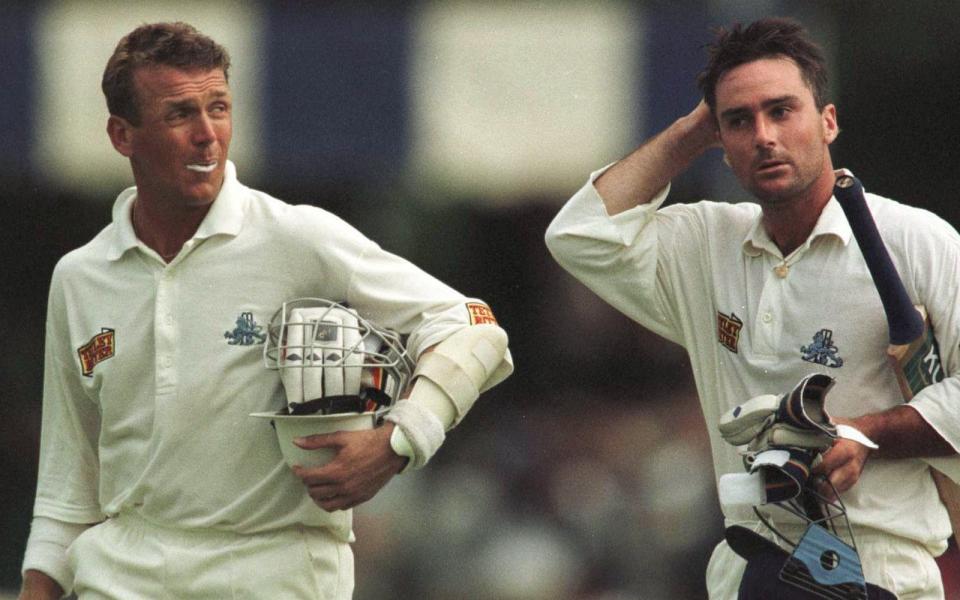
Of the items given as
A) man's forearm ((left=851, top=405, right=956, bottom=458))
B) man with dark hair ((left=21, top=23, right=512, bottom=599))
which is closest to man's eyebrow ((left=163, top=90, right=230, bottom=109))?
man with dark hair ((left=21, top=23, right=512, bottom=599))

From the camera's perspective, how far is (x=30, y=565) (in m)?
4.39

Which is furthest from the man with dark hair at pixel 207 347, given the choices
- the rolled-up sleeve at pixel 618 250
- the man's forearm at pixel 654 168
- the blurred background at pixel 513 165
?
the blurred background at pixel 513 165

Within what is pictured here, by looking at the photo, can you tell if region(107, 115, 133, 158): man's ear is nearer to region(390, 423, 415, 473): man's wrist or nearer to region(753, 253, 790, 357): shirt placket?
region(390, 423, 415, 473): man's wrist

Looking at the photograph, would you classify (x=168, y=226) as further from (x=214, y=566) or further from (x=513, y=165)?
(x=513, y=165)

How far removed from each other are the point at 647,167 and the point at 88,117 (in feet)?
15.6

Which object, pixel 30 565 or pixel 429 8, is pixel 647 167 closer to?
pixel 30 565

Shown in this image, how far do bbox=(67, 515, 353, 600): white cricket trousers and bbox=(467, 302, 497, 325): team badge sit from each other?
53 centimetres

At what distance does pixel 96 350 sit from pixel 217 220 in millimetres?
371

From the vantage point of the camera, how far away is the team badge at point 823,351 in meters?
3.95

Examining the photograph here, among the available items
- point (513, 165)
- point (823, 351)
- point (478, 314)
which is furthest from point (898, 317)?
point (513, 165)

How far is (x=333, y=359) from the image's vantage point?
3.98 m

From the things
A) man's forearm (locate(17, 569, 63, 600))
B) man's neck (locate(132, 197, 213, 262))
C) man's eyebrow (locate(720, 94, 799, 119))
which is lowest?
man's forearm (locate(17, 569, 63, 600))

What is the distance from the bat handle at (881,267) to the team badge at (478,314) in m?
0.76

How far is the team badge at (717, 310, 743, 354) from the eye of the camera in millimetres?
4098
